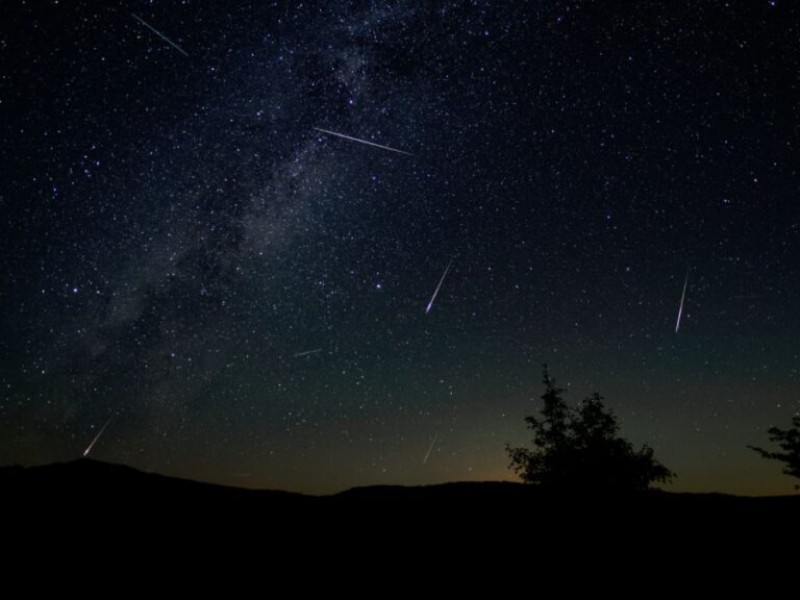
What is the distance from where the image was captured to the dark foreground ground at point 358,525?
4516mm

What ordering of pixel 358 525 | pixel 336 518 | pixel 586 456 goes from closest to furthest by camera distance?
pixel 358 525 → pixel 336 518 → pixel 586 456

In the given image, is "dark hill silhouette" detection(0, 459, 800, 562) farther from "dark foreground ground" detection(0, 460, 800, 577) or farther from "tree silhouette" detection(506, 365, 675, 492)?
"tree silhouette" detection(506, 365, 675, 492)

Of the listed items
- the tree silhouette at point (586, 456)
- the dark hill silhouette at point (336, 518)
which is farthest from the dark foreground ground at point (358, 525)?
the tree silhouette at point (586, 456)

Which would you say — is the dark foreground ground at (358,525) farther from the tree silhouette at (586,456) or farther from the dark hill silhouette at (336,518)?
the tree silhouette at (586,456)

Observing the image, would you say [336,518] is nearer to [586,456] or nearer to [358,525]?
[358,525]

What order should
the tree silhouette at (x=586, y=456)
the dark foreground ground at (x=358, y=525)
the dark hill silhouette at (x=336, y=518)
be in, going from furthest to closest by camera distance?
the tree silhouette at (x=586, y=456)
the dark hill silhouette at (x=336, y=518)
the dark foreground ground at (x=358, y=525)

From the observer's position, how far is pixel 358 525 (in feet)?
17.6

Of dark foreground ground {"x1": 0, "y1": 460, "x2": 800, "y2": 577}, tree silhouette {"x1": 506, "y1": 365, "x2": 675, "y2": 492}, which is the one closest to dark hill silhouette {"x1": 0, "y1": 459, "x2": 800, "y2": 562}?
dark foreground ground {"x1": 0, "y1": 460, "x2": 800, "y2": 577}

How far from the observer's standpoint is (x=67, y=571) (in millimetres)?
3885

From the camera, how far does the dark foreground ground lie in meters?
4.52

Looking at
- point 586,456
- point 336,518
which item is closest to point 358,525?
point 336,518

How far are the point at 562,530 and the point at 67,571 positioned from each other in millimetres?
5255

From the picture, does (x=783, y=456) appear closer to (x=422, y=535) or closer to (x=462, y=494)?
(x=462, y=494)

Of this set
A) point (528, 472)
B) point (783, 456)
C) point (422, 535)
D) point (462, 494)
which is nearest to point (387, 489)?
point (462, 494)
